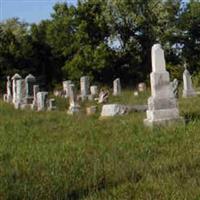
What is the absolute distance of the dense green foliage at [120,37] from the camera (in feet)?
160

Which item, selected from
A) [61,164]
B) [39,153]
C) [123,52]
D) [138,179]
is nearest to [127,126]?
[39,153]

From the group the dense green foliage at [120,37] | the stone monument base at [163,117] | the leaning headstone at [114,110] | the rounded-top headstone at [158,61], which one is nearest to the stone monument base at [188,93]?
the leaning headstone at [114,110]

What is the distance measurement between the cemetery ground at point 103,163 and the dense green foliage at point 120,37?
35384 mm

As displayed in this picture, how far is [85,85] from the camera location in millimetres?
33594

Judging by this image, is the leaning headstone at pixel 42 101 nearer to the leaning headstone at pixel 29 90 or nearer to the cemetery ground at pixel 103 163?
the leaning headstone at pixel 29 90

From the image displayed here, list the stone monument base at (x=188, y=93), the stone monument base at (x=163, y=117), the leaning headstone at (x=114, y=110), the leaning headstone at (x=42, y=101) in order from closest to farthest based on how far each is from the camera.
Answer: the stone monument base at (x=163, y=117) → the leaning headstone at (x=114, y=110) → the leaning headstone at (x=42, y=101) → the stone monument base at (x=188, y=93)

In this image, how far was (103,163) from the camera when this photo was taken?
324 inches

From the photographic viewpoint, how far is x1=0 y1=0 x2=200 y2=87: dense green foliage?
160 ft

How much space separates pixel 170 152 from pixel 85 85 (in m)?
24.6

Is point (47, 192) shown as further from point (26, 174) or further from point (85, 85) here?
point (85, 85)

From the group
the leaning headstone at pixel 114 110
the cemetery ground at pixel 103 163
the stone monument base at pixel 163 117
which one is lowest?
the cemetery ground at pixel 103 163

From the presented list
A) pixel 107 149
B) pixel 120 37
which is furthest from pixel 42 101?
pixel 120 37

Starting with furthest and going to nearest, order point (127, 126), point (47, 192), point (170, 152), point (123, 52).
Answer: point (123, 52)
point (127, 126)
point (170, 152)
point (47, 192)

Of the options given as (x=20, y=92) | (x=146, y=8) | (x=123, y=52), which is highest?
(x=146, y=8)
